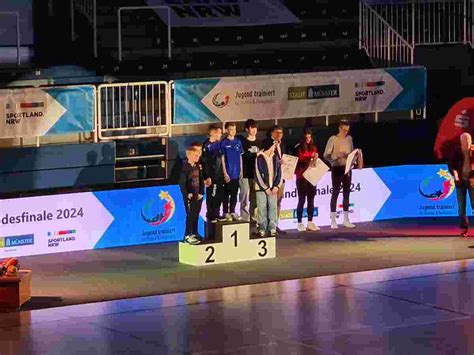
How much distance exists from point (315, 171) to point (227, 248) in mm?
2880

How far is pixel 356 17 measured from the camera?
95.9 feet

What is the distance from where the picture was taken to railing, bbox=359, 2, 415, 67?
28.5 meters

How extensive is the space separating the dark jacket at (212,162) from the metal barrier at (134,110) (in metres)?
2.59

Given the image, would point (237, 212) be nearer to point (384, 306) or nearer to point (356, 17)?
point (384, 306)

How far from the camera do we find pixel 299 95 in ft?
83.6

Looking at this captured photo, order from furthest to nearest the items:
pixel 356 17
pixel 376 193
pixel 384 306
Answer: pixel 356 17, pixel 376 193, pixel 384 306

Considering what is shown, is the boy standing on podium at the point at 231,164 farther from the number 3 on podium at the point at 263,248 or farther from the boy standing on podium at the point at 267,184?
the number 3 on podium at the point at 263,248

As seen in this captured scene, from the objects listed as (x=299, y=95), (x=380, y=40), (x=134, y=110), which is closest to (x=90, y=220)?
(x=134, y=110)

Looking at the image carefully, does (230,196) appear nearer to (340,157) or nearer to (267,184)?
(267,184)

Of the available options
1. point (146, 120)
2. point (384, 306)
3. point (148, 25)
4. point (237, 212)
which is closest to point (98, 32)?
point (148, 25)

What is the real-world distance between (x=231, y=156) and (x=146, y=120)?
291 centimetres

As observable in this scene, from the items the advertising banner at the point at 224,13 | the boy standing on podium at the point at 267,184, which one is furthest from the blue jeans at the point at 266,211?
the advertising banner at the point at 224,13

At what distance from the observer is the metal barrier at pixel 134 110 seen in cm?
2369

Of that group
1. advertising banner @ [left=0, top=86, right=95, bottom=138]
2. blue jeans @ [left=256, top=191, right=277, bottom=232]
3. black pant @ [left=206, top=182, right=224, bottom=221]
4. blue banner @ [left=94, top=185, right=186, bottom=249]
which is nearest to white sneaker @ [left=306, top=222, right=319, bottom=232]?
blue jeans @ [left=256, top=191, right=277, bottom=232]
